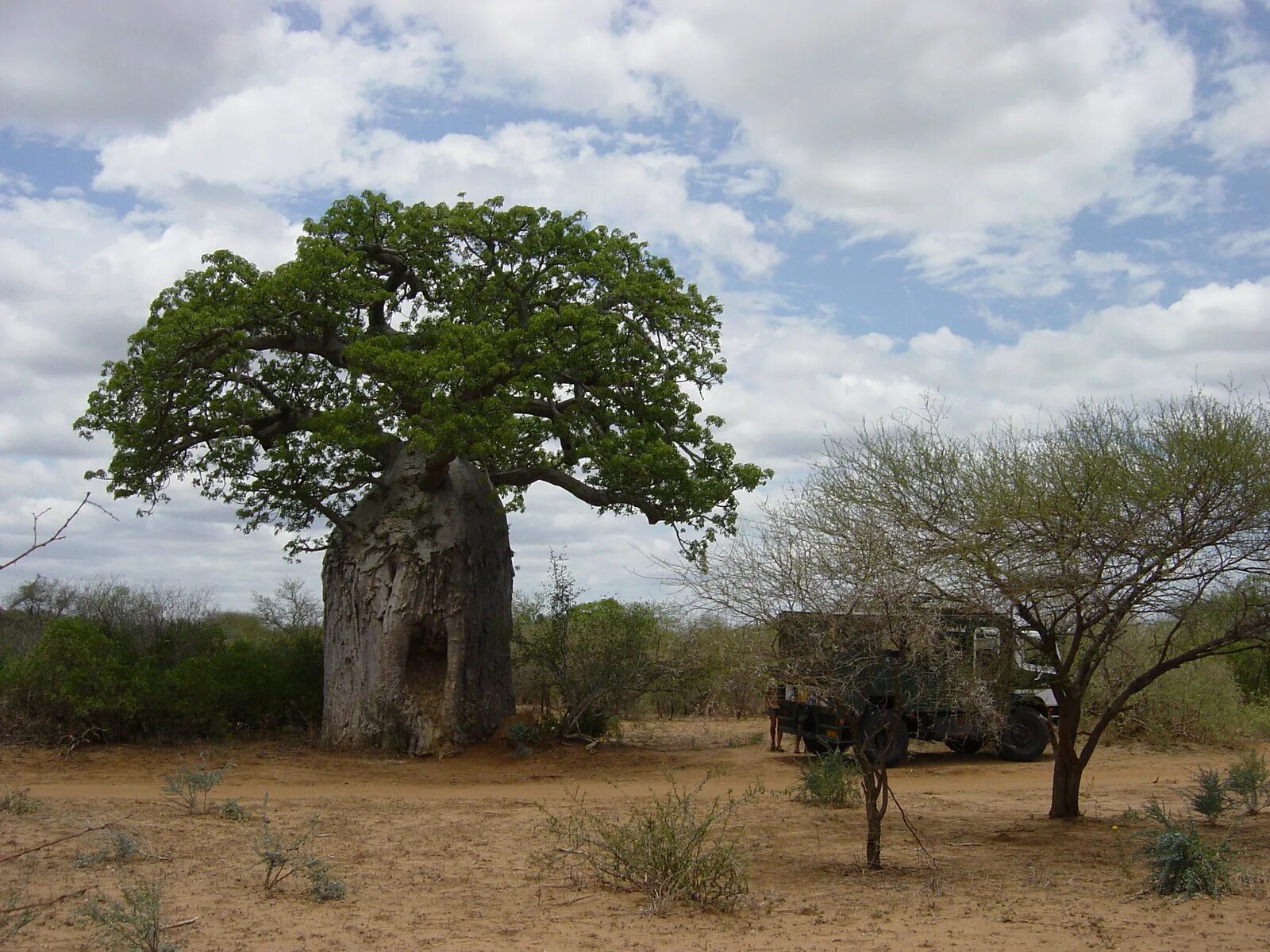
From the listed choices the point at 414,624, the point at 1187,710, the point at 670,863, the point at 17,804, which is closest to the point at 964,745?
the point at 1187,710

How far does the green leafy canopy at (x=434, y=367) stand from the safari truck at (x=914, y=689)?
11.4ft

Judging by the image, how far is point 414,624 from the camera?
16.2 metres

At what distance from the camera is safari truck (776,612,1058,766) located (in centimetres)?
799

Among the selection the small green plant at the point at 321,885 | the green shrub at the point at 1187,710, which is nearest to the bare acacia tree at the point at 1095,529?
the small green plant at the point at 321,885

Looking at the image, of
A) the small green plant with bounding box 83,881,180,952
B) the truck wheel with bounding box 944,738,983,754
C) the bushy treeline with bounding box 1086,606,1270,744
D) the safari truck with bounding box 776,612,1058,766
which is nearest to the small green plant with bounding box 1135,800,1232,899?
the safari truck with bounding box 776,612,1058,766

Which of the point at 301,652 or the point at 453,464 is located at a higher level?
the point at 453,464

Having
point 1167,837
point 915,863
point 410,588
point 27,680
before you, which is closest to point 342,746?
point 410,588

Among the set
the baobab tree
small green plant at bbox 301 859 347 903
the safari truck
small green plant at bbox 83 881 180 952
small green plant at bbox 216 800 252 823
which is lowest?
small green plant at bbox 216 800 252 823

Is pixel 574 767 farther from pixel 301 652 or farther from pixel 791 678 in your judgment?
pixel 791 678

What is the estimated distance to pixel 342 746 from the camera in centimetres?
1623

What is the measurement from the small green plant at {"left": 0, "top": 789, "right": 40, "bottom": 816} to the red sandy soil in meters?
0.19

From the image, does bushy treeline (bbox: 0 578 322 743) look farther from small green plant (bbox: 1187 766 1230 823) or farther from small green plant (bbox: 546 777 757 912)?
small green plant (bbox: 1187 766 1230 823)

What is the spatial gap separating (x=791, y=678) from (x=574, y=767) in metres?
8.53

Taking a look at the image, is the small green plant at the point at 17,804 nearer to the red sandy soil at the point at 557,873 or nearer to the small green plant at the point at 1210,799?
the red sandy soil at the point at 557,873
